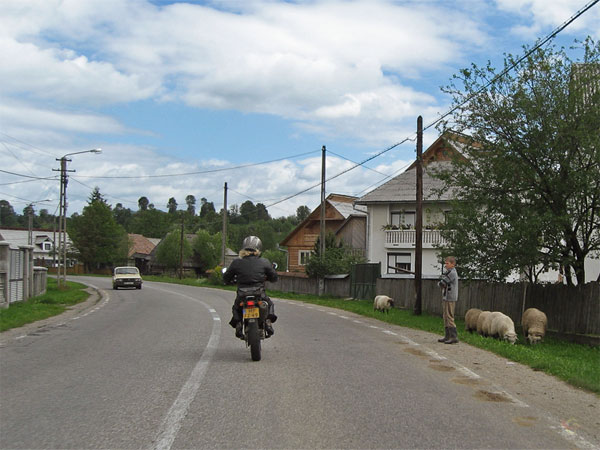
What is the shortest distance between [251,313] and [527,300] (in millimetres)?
11728

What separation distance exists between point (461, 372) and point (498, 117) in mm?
9851

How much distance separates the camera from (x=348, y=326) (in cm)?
1683

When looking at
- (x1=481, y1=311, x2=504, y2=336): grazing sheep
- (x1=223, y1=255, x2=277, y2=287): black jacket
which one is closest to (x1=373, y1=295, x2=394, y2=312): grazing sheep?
(x1=481, y1=311, x2=504, y2=336): grazing sheep

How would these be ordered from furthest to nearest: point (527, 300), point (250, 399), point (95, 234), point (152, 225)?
point (152, 225) < point (95, 234) < point (527, 300) < point (250, 399)

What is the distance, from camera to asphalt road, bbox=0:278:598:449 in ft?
17.5

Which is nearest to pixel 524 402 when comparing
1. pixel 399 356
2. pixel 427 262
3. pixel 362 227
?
pixel 399 356

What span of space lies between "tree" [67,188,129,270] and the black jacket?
286ft

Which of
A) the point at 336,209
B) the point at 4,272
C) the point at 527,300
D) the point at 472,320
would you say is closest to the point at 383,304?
the point at 527,300

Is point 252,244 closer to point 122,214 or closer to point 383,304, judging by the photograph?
point 383,304

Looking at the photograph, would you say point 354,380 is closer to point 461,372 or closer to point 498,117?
point 461,372

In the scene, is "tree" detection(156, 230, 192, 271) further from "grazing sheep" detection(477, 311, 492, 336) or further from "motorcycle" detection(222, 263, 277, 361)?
"motorcycle" detection(222, 263, 277, 361)

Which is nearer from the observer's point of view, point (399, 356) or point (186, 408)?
point (186, 408)

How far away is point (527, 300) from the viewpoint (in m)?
18.6

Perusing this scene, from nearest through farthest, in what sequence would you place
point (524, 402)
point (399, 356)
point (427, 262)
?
point (524, 402) < point (399, 356) < point (427, 262)
